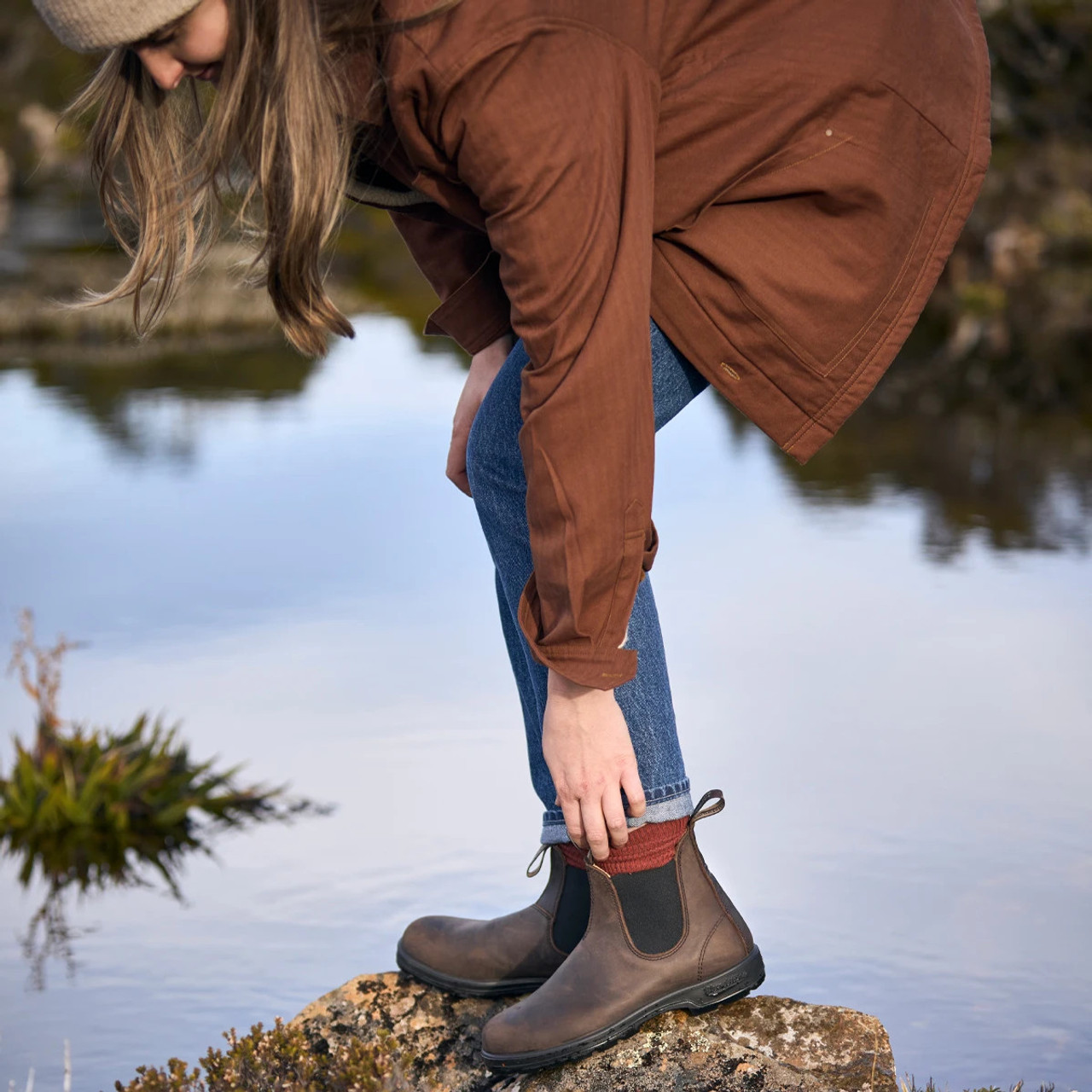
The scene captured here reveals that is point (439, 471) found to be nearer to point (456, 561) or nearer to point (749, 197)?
point (456, 561)

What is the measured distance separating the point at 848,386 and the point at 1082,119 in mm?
22273

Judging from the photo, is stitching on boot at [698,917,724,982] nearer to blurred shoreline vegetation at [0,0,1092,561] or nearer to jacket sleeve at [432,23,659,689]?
jacket sleeve at [432,23,659,689]

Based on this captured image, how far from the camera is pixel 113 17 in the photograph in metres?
1.63

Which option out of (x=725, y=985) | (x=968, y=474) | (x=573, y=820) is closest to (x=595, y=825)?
(x=573, y=820)

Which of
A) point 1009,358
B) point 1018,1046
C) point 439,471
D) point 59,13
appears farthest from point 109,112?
point 1009,358

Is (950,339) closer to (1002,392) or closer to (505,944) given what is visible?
(1002,392)

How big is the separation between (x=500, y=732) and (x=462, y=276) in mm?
2115

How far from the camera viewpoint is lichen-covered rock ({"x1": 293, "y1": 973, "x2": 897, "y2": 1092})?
208 cm

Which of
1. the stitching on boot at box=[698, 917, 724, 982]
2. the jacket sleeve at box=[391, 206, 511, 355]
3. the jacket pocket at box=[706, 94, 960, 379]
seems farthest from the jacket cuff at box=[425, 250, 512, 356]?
the stitching on boot at box=[698, 917, 724, 982]

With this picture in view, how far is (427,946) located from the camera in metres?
2.37

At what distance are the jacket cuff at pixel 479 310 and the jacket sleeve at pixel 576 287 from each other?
0.51 meters

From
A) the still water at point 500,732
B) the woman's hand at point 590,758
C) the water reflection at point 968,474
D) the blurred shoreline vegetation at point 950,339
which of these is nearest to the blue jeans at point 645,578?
the woman's hand at point 590,758

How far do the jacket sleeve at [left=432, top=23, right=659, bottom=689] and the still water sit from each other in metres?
1.30

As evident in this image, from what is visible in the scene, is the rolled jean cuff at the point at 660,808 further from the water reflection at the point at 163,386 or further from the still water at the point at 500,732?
the water reflection at the point at 163,386
